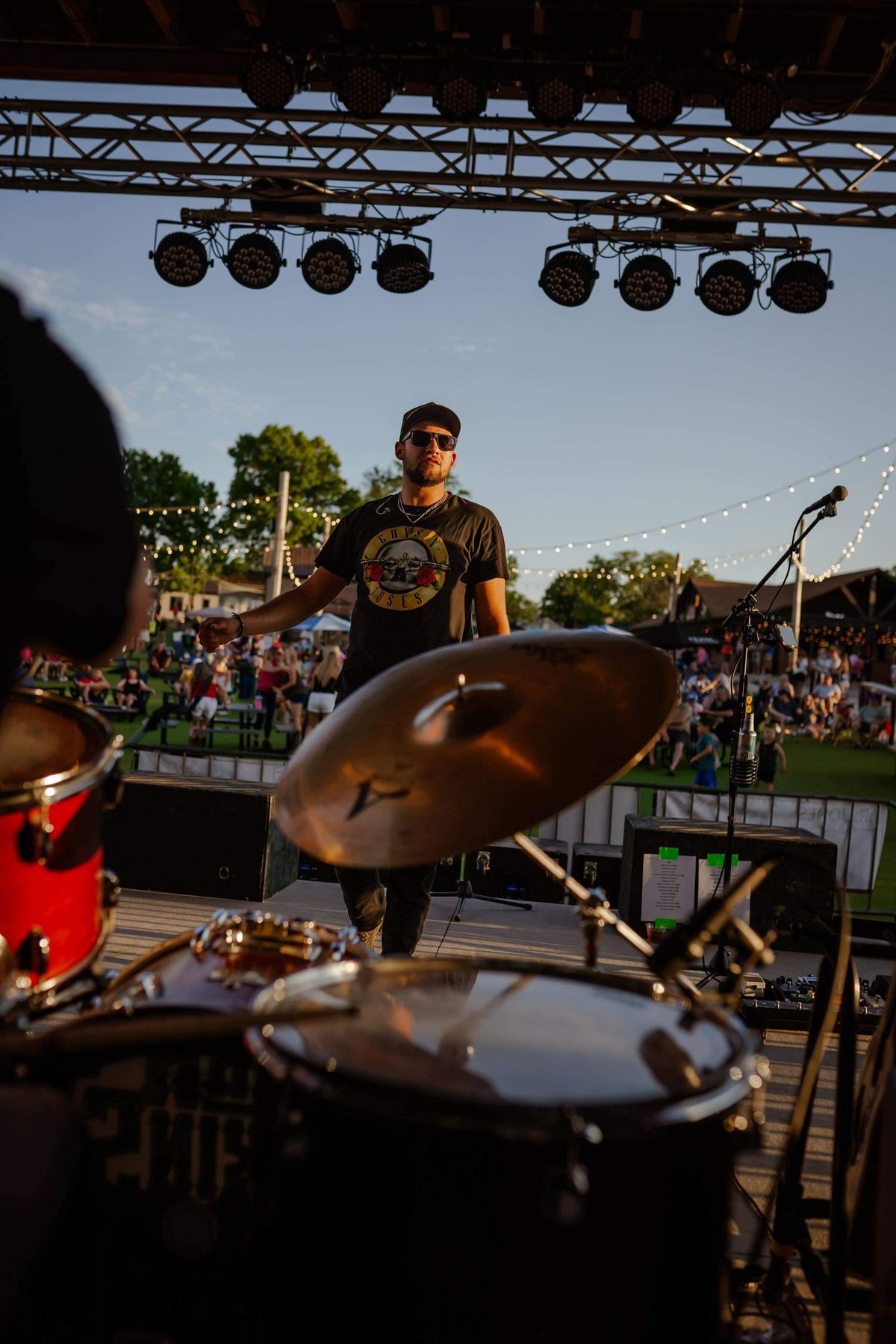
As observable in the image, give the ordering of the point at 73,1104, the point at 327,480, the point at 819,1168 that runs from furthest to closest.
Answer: the point at 327,480 < the point at 819,1168 < the point at 73,1104

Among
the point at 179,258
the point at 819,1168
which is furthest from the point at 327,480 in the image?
the point at 819,1168

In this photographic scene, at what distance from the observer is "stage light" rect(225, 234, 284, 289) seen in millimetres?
10148

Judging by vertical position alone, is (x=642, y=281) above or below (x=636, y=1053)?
above

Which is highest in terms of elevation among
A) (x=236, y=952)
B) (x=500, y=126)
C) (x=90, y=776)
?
(x=500, y=126)

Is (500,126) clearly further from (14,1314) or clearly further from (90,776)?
(14,1314)

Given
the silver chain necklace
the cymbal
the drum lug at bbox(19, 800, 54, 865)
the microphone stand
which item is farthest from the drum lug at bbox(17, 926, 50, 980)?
the microphone stand

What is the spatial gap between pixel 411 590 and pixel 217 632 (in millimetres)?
931

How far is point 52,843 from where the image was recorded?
72.1 inches

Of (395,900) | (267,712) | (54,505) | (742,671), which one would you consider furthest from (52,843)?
(267,712)

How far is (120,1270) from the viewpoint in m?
1.96

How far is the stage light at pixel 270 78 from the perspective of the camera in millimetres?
8086

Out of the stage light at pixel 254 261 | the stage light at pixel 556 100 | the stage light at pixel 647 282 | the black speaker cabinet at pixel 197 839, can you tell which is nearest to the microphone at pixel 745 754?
the black speaker cabinet at pixel 197 839

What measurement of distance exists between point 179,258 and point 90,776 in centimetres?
971

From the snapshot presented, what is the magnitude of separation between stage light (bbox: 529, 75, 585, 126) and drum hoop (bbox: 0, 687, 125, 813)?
785 centimetres
